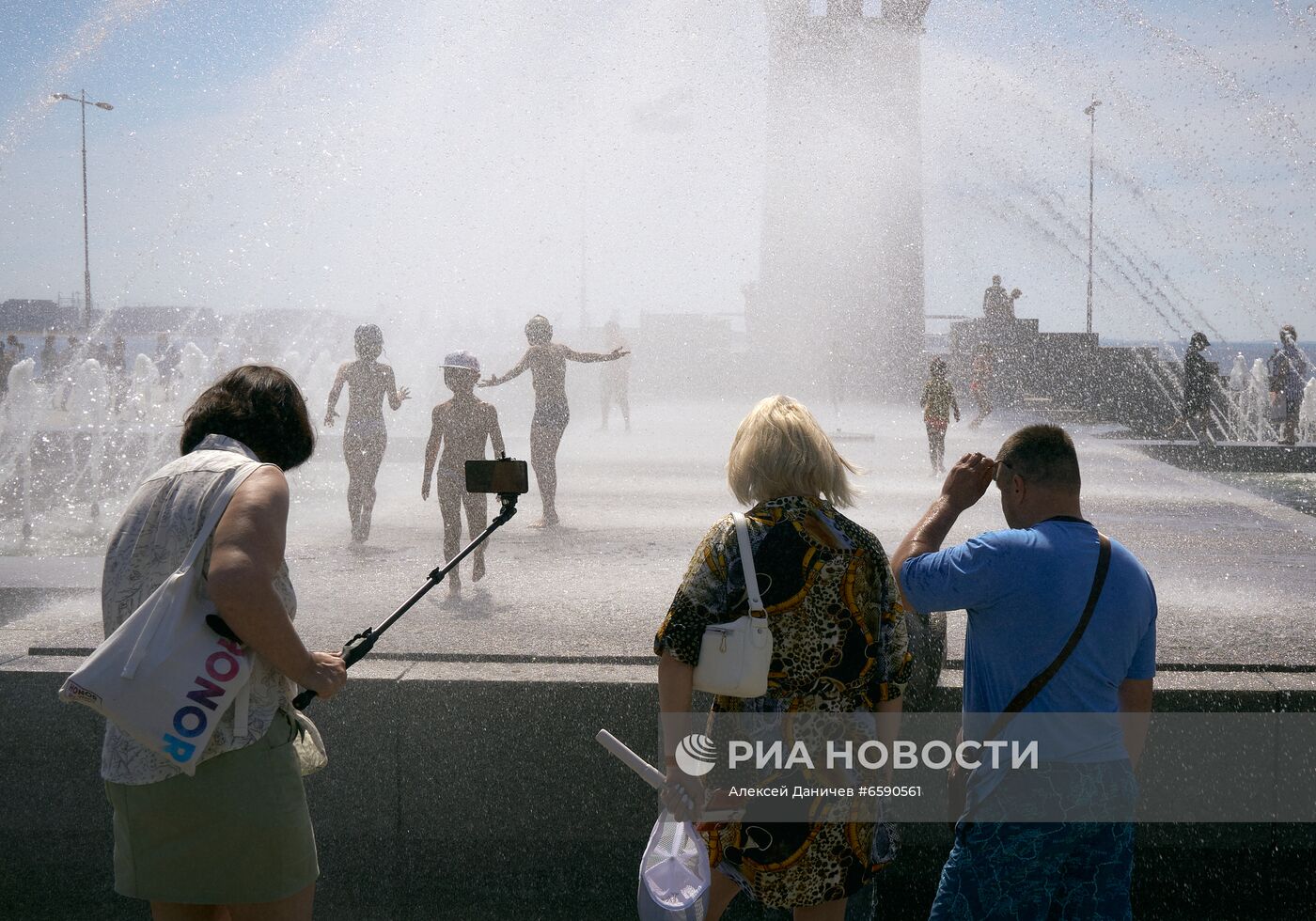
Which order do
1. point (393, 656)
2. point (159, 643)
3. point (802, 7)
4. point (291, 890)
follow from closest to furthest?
point (159, 643), point (291, 890), point (393, 656), point (802, 7)

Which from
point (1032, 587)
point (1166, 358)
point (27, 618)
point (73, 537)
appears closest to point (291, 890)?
point (1032, 587)

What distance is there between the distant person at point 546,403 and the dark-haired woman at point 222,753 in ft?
19.7

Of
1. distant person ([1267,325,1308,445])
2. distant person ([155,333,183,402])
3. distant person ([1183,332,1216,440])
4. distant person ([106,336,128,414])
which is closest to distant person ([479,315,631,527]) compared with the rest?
distant person ([1183,332,1216,440])

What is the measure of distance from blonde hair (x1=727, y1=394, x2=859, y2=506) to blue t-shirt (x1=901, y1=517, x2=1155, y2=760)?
32cm

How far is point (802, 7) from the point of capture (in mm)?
13062

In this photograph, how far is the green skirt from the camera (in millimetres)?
2297

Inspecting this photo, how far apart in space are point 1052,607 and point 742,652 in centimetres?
67

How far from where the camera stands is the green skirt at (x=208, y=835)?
2.30 metres

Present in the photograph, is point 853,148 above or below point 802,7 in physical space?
below

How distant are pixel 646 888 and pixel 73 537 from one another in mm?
7786

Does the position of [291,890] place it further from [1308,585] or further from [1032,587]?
[1308,585]

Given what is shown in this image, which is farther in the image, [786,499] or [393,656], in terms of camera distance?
[393,656]

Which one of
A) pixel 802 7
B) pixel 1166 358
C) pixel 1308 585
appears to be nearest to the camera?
pixel 1308 585

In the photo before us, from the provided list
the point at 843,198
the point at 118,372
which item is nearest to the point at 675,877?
the point at 843,198
